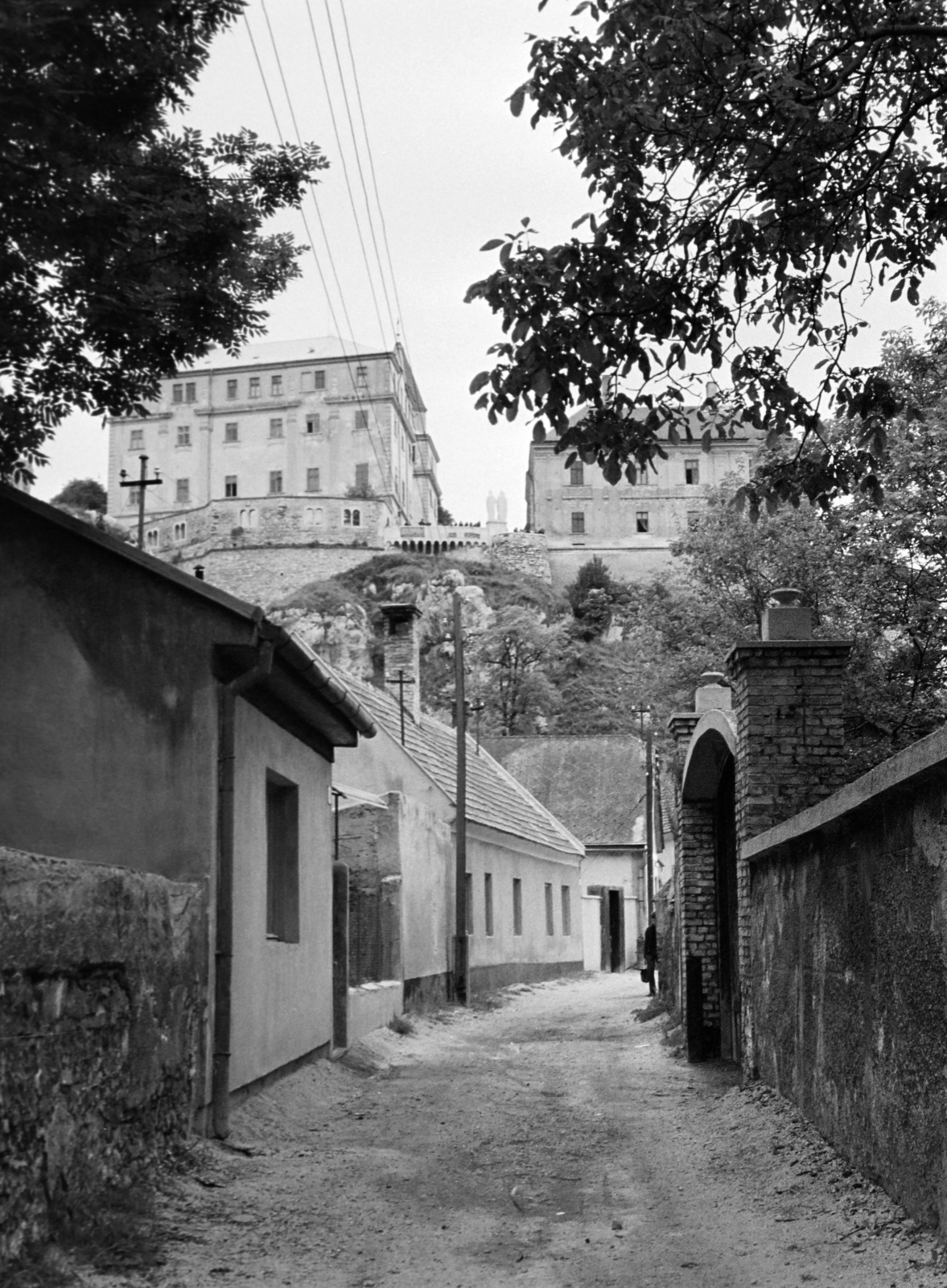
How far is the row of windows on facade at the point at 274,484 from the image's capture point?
102m

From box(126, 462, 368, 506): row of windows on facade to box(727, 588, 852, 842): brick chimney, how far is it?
90802 mm

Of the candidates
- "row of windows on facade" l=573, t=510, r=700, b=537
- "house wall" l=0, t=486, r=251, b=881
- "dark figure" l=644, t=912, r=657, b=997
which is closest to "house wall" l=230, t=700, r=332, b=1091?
"house wall" l=0, t=486, r=251, b=881

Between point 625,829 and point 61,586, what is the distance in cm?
3846

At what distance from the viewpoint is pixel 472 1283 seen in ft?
20.3

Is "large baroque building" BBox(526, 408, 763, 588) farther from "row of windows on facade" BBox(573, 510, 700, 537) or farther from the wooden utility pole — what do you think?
the wooden utility pole

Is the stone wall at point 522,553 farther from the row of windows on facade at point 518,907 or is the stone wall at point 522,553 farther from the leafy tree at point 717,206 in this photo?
A: the leafy tree at point 717,206

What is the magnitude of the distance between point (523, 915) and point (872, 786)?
80.6 feet

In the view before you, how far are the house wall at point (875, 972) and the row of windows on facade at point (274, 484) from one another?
93.0 meters

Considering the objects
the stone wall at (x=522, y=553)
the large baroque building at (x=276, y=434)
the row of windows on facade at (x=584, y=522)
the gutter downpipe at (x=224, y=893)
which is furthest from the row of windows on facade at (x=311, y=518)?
the gutter downpipe at (x=224, y=893)

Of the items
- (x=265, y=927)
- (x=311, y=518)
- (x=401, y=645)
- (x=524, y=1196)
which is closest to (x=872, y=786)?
(x=524, y=1196)

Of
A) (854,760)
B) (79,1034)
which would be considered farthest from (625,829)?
(79,1034)

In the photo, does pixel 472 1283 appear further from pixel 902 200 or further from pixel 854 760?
pixel 854 760

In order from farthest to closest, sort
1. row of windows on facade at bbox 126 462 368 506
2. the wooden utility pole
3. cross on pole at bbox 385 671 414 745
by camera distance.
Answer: row of windows on facade at bbox 126 462 368 506
cross on pole at bbox 385 671 414 745
the wooden utility pole

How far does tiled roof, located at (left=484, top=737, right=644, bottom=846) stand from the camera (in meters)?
45.8
